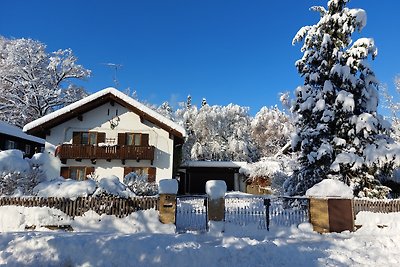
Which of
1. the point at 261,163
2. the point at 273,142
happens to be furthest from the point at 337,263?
the point at 273,142

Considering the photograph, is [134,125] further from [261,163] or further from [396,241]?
[396,241]

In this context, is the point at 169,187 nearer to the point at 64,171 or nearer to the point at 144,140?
the point at 144,140

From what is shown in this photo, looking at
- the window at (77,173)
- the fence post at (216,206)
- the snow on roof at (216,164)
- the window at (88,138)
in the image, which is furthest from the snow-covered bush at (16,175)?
the snow on roof at (216,164)

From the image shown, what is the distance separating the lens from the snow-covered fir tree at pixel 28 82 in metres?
37.2

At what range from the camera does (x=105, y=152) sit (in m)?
23.5

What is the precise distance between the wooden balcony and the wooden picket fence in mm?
10179

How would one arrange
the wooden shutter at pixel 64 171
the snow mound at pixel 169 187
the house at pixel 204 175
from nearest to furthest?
the snow mound at pixel 169 187
the wooden shutter at pixel 64 171
the house at pixel 204 175

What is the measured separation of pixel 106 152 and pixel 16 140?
14395 millimetres

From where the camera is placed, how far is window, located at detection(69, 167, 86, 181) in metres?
23.9

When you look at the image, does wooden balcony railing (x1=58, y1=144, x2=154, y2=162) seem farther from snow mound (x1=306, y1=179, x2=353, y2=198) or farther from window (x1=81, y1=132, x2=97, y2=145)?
snow mound (x1=306, y1=179, x2=353, y2=198)

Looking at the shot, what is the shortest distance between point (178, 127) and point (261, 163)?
12.6m

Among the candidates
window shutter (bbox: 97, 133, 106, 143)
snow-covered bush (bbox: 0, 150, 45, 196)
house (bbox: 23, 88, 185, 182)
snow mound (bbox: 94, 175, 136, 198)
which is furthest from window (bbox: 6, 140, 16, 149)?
snow mound (bbox: 94, 175, 136, 198)

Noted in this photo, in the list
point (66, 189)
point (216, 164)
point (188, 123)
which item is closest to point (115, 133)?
point (66, 189)

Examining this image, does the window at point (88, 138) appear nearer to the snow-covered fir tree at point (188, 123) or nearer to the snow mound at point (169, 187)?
the snow mound at point (169, 187)
